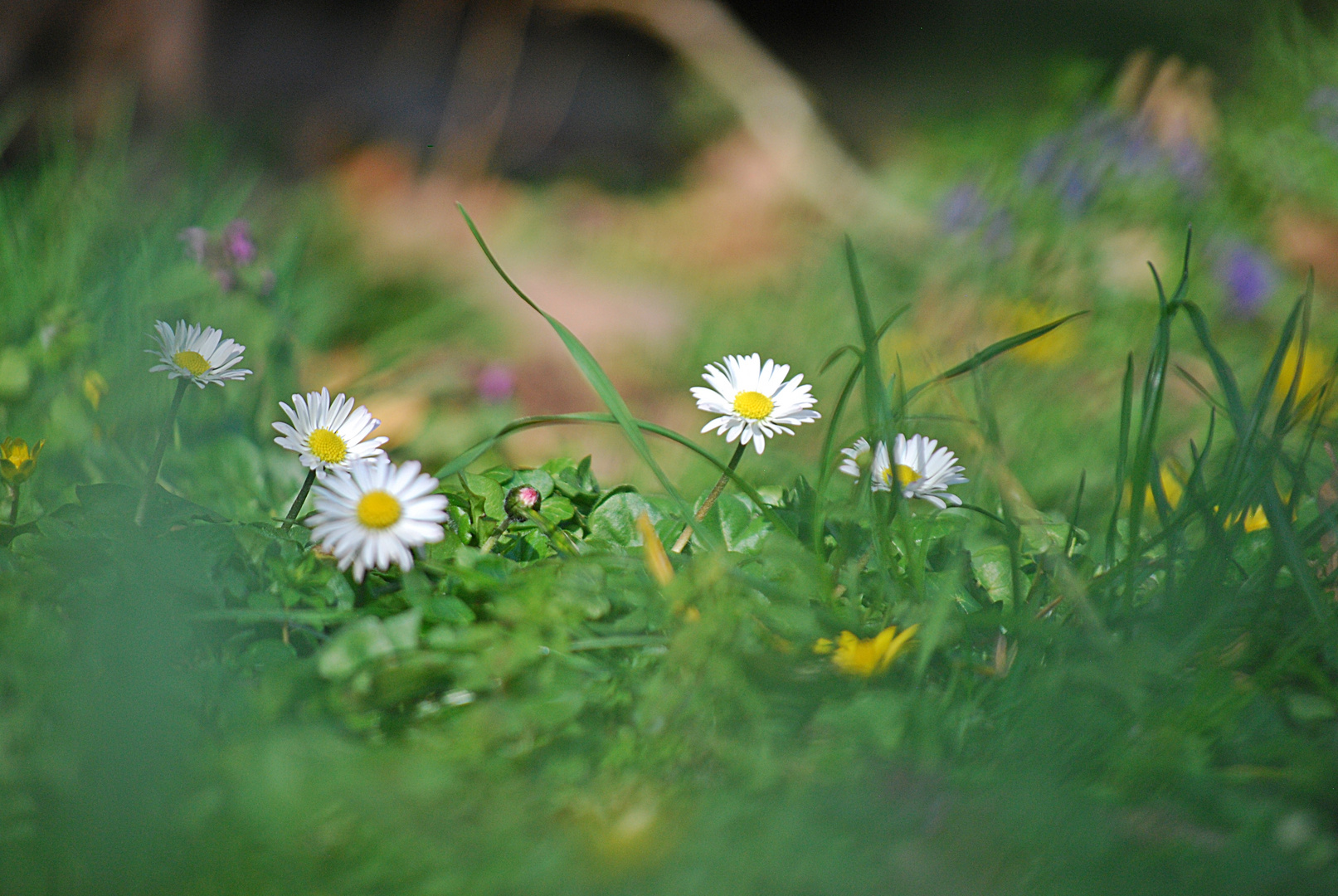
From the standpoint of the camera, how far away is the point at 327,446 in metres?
0.76

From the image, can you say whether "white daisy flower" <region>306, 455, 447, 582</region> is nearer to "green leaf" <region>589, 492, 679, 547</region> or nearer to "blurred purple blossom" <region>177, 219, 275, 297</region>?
"green leaf" <region>589, 492, 679, 547</region>

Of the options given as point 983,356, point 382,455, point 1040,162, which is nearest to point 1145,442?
point 983,356

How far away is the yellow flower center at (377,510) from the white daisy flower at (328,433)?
0.08 m

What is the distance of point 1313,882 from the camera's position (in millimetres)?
519

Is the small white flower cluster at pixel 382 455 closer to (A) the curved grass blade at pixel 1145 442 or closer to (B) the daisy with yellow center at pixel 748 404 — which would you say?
(B) the daisy with yellow center at pixel 748 404

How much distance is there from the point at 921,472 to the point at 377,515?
1.54ft

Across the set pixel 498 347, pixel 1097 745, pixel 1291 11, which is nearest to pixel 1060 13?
pixel 1291 11

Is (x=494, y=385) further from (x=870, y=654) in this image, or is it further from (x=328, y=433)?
(x=870, y=654)

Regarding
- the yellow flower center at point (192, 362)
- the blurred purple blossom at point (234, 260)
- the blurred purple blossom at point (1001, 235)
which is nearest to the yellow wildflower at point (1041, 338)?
the blurred purple blossom at point (1001, 235)

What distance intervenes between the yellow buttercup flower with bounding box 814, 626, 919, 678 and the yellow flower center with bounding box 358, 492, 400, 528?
35 cm

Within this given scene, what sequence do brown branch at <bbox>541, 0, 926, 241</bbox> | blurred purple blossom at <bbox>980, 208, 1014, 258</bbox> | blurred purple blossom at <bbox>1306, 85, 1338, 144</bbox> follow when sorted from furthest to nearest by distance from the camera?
1. brown branch at <bbox>541, 0, 926, 241</bbox>
2. blurred purple blossom at <bbox>1306, 85, 1338, 144</bbox>
3. blurred purple blossom at <bbox>980, 208, 1014, 258</bbox>

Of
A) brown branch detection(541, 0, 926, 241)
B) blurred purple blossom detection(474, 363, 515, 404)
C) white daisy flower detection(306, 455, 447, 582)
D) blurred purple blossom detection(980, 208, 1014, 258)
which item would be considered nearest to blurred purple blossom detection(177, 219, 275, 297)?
blurred purple blossom detection(474, 363, 515, 404)

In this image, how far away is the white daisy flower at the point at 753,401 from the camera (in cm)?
78

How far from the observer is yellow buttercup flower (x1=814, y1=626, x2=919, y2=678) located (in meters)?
0.67
